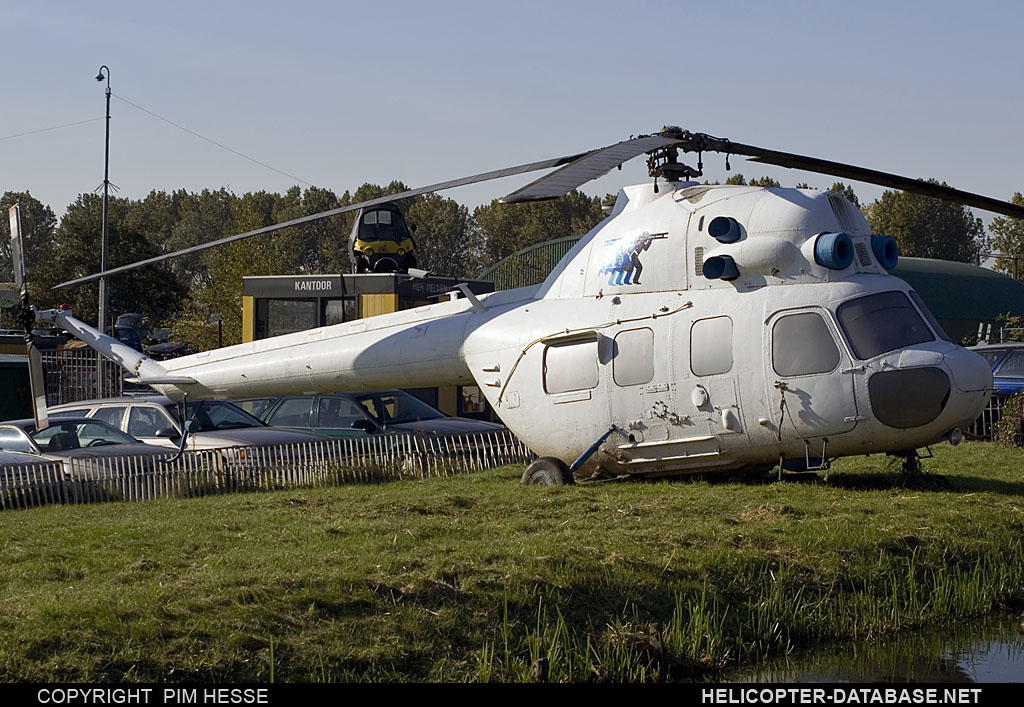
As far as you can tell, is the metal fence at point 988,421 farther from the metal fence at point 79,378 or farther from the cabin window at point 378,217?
the metal fence at point 79,378

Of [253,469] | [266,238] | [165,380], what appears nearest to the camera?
[253,469]

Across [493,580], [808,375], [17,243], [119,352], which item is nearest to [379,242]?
[119,352]

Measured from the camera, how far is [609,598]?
880cm

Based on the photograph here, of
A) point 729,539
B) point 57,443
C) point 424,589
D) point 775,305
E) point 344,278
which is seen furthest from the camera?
point 344,278

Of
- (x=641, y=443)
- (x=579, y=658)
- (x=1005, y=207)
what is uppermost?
Answer: (x=1005, y=207)

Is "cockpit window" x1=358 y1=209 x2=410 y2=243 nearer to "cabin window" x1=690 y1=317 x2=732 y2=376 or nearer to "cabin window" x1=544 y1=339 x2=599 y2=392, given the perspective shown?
"cabin window" x1=544 y1=339 x2=599 y2=392

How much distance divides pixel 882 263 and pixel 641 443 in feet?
11.2

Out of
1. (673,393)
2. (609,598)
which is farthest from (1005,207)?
(609,598)

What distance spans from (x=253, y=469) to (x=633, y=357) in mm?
5855

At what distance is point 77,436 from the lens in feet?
55.1

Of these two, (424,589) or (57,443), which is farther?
(57,443)

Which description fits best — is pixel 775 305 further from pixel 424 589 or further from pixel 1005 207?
pixel 424 589

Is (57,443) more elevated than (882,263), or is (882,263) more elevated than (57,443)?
(882,263)

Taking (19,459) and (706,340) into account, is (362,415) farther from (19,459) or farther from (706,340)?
(706,340)
